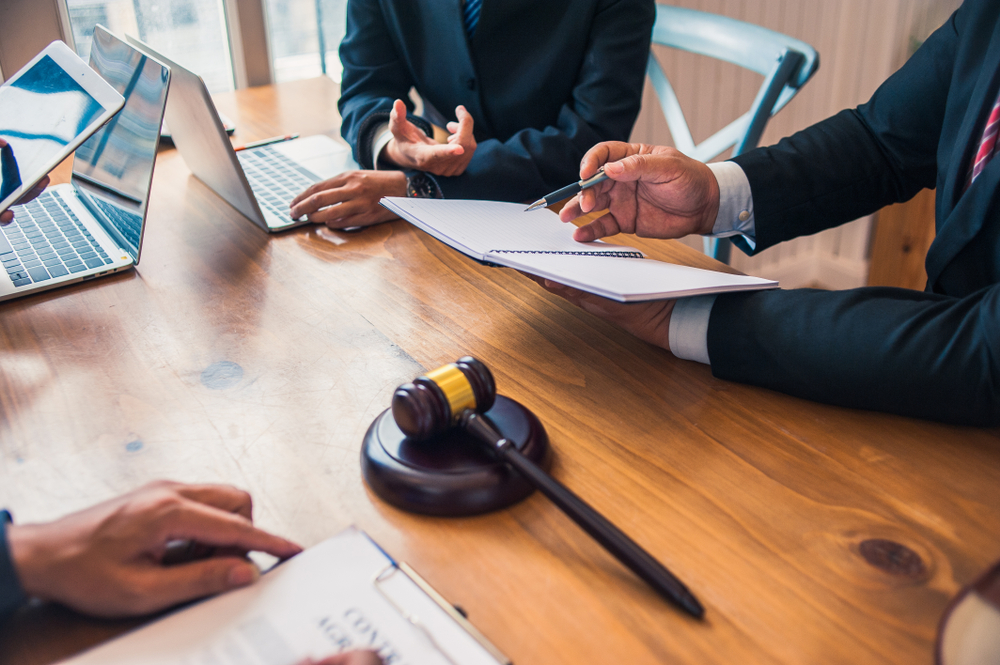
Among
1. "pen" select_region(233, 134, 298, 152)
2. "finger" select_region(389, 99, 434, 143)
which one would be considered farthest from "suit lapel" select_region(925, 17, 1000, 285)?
"pen" select_region(233, 134, 298, 152)

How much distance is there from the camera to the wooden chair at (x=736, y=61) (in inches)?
52.2

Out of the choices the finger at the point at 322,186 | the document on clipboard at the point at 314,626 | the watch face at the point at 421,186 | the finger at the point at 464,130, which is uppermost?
the finger at the point at 464,130

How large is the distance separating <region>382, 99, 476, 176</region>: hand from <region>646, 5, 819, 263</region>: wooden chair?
564mm

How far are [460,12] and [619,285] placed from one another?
868mm

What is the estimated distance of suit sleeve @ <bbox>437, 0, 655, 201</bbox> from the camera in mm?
1208

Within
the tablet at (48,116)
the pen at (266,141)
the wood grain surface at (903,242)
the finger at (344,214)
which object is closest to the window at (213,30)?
the pen at (266,141)

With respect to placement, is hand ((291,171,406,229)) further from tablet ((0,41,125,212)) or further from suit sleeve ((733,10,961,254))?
suit sleeve ((733,10,961,254))

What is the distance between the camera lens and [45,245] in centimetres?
100

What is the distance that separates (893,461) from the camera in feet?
2.02

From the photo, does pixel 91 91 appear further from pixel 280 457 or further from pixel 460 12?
pixel 460 12

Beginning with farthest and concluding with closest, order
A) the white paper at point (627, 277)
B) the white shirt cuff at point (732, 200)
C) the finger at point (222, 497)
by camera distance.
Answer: the white shirt cuff at point (732, 200)
the white paper at point (627, 277)
the finger at point (222, 497)

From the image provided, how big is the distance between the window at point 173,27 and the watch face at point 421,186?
0.94m

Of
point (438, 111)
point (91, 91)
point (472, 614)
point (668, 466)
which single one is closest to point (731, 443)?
point (668, 466)

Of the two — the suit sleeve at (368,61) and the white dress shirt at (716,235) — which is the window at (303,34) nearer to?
the suit sleeve at (368,61)
